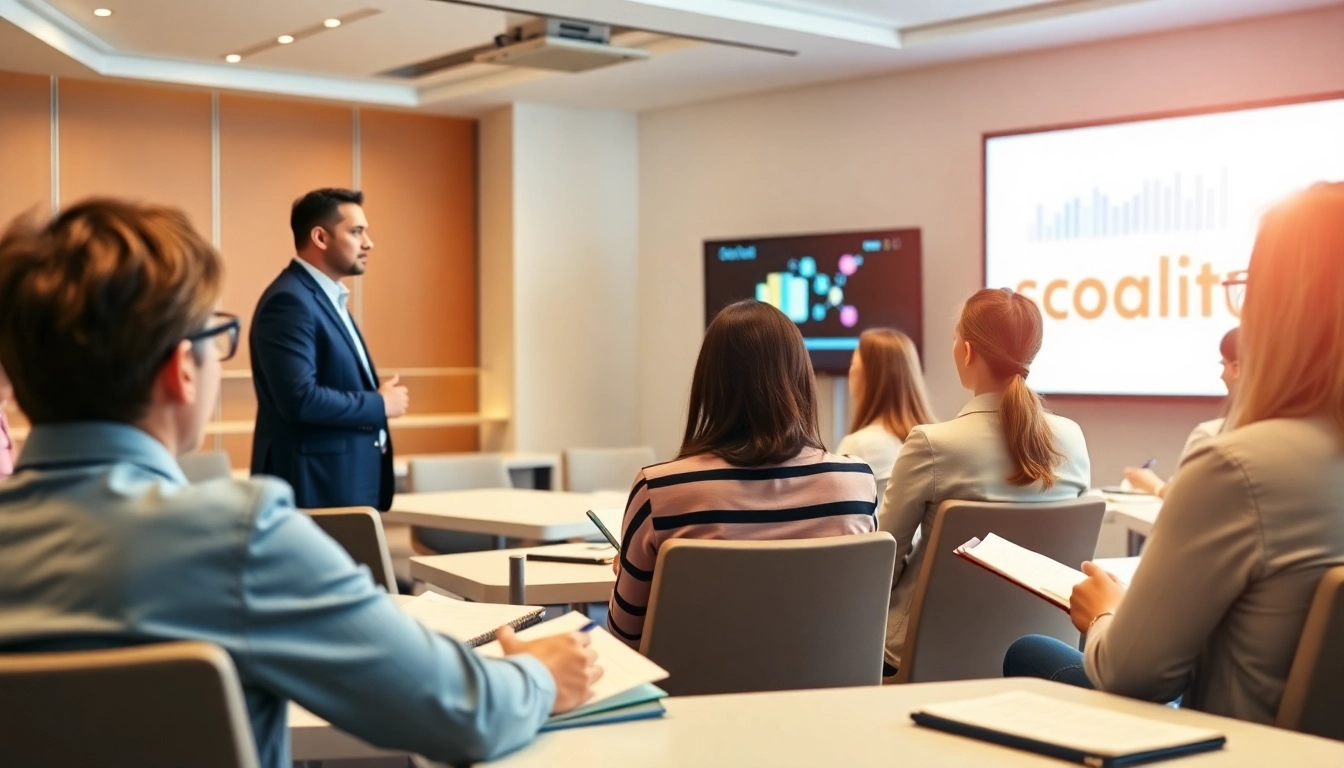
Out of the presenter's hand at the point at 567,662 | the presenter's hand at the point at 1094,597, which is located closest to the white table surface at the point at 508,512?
the presenter's hand at the point at 1094,597

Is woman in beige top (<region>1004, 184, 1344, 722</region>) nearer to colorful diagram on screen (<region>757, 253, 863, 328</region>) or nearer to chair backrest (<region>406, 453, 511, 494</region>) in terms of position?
chair backrest (<region>406, 453, 511, 494</region>)

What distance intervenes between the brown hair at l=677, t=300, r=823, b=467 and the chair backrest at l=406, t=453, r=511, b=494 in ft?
10.1

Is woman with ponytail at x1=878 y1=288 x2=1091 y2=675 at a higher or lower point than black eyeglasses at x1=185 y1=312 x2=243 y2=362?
lower

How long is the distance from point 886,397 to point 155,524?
2.90m

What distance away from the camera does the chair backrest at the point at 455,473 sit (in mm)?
5340

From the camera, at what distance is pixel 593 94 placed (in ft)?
25.1

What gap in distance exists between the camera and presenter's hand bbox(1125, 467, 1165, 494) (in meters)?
4.43

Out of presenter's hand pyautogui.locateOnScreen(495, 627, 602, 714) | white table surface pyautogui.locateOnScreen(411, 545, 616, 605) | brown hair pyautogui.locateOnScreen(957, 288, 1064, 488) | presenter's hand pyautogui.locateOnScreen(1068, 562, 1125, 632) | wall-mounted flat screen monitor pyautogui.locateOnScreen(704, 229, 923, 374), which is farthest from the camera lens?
wall-mounted flat screen monitor pyautogui.locateOnScreen(704, 229, 923, 374)

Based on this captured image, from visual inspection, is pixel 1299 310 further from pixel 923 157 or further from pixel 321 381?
pixel 923 157

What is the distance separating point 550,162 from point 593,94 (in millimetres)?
586

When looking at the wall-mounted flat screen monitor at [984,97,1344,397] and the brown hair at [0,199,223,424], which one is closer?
the brown hair at [0,199,223,424]

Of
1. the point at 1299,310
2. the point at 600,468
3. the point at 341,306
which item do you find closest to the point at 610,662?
the point at 1299,310

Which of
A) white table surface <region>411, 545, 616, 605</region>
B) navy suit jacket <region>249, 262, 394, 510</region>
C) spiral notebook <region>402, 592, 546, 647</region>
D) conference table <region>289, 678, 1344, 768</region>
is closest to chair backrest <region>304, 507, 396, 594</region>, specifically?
white table surface <region>411, 545, 616, 605</region>

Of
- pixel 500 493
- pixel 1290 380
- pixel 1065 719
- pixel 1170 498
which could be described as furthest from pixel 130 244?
pixel 500 493
